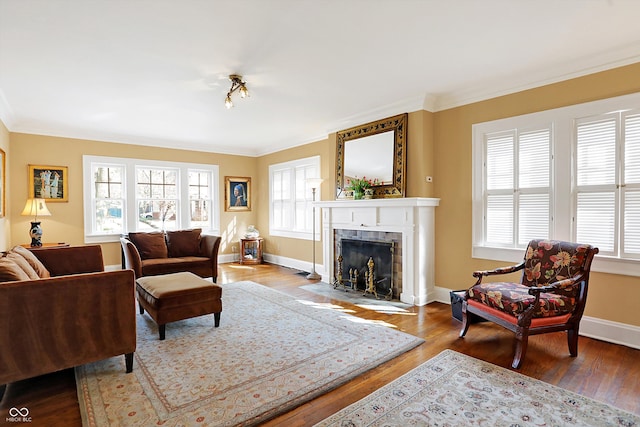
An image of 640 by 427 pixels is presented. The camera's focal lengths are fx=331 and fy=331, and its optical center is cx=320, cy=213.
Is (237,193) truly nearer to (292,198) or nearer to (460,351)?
(292,198)

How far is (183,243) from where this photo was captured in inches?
220

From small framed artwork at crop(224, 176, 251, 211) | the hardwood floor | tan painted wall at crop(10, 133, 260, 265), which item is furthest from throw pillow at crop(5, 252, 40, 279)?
small framed artwork at crop(224, 176, 251, 211)

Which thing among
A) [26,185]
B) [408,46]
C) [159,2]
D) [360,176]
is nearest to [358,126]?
[360,176]

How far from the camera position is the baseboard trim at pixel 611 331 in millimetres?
2931

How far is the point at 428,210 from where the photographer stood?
14.1 feet

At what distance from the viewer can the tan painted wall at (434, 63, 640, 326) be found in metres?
3.01

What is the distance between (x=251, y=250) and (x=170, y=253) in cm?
214

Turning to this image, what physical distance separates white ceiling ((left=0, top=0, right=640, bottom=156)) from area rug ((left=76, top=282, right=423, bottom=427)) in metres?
2.60

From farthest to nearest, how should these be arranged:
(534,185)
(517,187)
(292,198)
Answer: (292,198) < (517,187) < (534,185)

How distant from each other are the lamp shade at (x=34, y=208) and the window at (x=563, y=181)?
6.18 meters

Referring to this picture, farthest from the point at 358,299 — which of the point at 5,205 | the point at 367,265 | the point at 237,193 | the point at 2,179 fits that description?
the point at 5,205

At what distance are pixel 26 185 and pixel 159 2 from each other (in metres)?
4.99

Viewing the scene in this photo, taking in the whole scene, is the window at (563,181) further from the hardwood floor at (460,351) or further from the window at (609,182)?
the hardwood floor at (460,351)

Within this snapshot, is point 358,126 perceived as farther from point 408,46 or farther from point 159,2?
point 159,2
